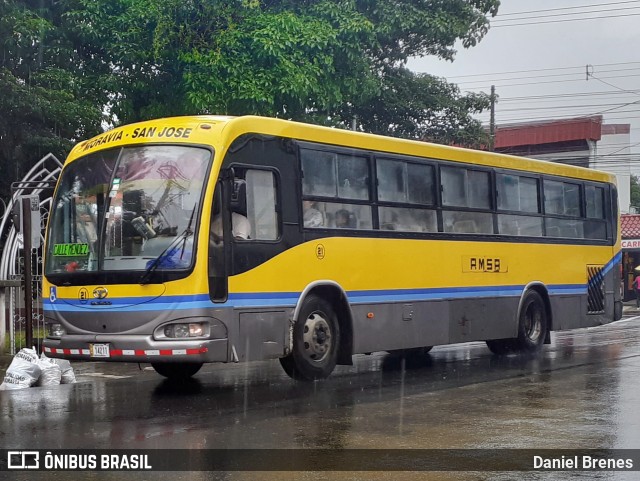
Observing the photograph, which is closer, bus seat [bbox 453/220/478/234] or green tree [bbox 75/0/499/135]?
bus seat [bbox 453/220/478/234]

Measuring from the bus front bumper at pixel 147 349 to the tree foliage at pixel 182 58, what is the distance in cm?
861

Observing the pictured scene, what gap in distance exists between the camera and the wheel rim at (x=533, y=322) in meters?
15.7

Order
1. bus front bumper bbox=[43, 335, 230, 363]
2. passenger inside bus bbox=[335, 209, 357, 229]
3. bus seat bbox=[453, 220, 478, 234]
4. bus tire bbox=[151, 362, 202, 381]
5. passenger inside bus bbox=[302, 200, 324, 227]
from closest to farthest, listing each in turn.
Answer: bus front bumper bbox=[43, 335, 230, 363]
passenger inside bus bbox=[302, 200, 324, 227]
passenger inside bus bbox=[335, 209, 357, 229]
bus tire bbox=[151, 362, 202, 381]
bus seat bbox=[453, 220, 478, 234]

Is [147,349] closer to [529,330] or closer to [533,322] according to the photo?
[529,330]

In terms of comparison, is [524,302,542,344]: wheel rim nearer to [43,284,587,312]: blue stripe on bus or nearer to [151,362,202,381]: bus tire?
[43,284,587,312]: blue stripe on bus

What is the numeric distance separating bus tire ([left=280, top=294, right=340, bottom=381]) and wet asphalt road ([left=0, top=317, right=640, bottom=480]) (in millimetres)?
210

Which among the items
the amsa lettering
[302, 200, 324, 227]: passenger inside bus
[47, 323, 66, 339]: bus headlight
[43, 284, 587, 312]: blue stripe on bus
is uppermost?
[302, 200, 324, 227]: passenger inside bus

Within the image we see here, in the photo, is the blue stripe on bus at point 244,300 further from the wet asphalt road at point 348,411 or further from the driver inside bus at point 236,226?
the wet asphalt road at point 348,411

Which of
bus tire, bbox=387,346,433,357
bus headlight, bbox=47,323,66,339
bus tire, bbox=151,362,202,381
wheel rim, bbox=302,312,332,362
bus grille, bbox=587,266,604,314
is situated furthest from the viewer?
bus grille, bbox=587,266,604,314

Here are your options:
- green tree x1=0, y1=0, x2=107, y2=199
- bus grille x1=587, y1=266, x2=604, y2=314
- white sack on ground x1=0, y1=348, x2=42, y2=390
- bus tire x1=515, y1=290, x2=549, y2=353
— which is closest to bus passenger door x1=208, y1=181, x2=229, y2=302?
white sack on ground x1=0, y1=348, x2=42, y2=390

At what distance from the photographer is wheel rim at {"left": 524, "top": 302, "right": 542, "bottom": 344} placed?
620 inches

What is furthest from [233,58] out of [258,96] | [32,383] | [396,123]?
[32,383]

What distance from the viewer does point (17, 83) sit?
61.0ft

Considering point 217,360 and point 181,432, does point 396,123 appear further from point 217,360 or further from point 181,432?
point 181,432
